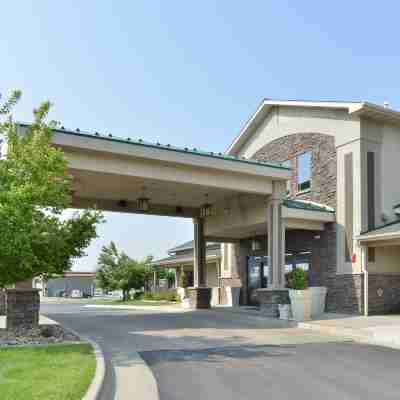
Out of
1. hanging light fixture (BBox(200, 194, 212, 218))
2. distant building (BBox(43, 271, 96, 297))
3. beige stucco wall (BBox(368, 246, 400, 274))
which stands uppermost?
hanging light fixture (BBox(200, 194, 212, 218))

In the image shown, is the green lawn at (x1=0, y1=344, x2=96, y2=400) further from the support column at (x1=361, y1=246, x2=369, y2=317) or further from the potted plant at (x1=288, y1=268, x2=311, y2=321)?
the support column at (x1=361, y1=246, x2=369, y2=317)

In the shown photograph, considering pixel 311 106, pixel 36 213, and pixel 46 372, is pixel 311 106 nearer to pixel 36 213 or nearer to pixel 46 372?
pixel 36 213

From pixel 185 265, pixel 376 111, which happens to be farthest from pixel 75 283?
pixel 376 111

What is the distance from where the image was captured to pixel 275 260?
18.4 meters

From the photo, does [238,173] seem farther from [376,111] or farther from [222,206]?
[376,111]

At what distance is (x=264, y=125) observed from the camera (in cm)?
2511

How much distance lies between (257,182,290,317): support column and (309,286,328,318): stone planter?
1512 millimetres

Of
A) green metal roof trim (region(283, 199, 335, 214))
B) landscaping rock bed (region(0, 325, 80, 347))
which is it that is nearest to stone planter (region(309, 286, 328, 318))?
green metal roof trim (region(283, 199, 335, 214))

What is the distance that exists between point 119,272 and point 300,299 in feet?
74.4

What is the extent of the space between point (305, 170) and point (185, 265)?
665 inches

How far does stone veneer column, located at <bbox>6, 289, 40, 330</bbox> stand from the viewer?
13.6m

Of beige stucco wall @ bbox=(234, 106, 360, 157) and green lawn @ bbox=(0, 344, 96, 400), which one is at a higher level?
beige stucco wall @ bbox=(234, 106, 360, 157)

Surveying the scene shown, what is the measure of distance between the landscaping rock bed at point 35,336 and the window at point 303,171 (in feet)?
42.1

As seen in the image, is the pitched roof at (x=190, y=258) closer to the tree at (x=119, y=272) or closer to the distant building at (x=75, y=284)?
the tree at (x=119, y=272)
